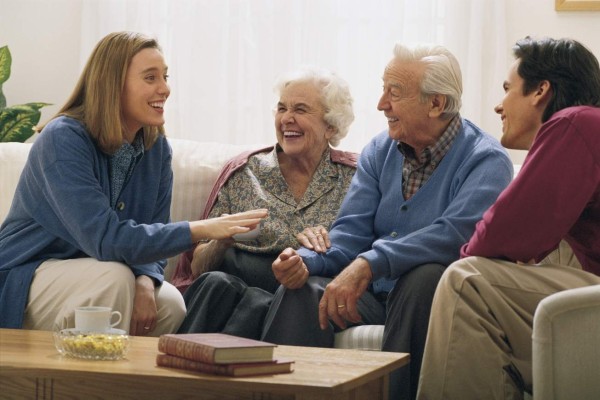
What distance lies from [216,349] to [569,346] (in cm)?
70

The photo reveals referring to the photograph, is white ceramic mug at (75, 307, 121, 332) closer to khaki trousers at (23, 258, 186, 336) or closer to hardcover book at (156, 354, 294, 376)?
hardcover book at (156, 354, 294, 376)

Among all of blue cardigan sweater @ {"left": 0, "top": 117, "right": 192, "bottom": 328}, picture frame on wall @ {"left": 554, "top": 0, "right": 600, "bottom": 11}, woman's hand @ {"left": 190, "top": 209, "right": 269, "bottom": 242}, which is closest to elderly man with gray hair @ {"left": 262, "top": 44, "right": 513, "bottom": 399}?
woman's hand @ {"left": 190, "top": 209, "right": 269, "bottom": 242}

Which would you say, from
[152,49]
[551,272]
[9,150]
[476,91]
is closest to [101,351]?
[551,272]

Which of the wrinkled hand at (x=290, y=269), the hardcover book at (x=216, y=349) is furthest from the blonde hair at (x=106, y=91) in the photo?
the hardcover book at (x=216, y=349)

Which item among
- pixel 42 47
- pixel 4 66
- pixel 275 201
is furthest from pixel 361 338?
pixel 42 47

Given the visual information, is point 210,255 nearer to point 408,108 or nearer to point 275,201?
point 275,201

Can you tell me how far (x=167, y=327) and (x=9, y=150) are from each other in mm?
958

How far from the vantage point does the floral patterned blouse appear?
9.99 ft

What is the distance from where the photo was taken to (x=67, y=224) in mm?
2664

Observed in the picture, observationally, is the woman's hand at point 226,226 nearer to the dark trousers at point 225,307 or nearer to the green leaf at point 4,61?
the dark trousers at point 225,307

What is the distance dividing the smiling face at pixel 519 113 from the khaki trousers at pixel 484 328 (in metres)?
0.45

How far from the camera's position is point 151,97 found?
9.45 ft

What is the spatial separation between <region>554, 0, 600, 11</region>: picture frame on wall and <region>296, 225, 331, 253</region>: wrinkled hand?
5.06ft

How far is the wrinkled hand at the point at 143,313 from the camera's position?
270cm
